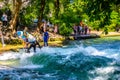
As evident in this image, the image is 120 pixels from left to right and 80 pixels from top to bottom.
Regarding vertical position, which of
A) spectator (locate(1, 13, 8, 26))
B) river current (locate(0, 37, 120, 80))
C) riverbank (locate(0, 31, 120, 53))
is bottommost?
riverbank (locate(0, 31, 120, 53))

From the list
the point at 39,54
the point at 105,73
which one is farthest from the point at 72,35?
the point at 105,73

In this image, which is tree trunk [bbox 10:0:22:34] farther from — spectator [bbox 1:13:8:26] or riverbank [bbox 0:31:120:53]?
spectator [bbox 1:13:8:26]

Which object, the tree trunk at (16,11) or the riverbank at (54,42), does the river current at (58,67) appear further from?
the tree trunk at (16,11)

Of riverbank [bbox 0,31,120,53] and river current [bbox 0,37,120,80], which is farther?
riverbank [bbox 0,31,120,53]

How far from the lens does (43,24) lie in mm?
38219

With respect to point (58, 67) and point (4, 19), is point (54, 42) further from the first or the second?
point (58, 67)

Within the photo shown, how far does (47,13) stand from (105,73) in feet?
75.5

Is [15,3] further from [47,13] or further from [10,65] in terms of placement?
[10,65]

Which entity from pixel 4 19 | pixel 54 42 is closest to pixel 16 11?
pixel 54 42

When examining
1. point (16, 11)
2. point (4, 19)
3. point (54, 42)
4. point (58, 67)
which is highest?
point (16, 11)

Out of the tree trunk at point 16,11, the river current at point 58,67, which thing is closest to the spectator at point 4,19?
the tree trunk at point 16,11

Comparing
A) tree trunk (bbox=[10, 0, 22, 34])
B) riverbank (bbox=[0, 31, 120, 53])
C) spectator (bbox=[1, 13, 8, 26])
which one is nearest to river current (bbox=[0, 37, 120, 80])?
riverbank (bbox=[0, 31, 120, 53])

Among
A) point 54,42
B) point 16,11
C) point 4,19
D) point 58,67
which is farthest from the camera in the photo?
point 4,19

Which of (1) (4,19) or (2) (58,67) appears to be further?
(1) (4,19)
